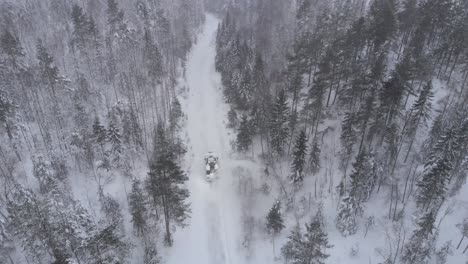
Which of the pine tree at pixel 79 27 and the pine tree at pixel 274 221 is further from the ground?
the pine tree at pixel 79 27

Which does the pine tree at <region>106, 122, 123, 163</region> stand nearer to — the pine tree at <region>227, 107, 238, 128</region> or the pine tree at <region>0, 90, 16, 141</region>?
the pine tree at <region>0, 90, 16, 141</region>

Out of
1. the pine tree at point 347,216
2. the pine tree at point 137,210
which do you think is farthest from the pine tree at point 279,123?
the pine tree at point 137,210

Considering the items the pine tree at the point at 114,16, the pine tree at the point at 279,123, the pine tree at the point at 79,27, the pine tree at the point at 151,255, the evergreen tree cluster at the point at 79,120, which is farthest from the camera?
the pine tree at the point at 114,16

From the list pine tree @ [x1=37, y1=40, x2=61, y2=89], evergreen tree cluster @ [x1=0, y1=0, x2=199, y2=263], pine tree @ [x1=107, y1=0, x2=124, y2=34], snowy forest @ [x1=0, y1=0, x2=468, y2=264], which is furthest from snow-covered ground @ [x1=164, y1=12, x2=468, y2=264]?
pine tree @ [x1=107, y1=0, x2=124, y2=34]

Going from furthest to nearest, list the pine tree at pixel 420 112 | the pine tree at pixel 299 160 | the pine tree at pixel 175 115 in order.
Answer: the pine tree at pixel 175 115, the pine tree at pixel 299 160, the pine tree at pixel 420 112

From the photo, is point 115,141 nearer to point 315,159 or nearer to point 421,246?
point 315,159

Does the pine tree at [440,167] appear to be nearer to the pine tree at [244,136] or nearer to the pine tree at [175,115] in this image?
the pine tree at [244,136]

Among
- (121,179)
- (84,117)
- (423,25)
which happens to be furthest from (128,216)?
(423,25)

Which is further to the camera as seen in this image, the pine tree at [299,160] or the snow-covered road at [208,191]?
the pine tree at [299,160]
